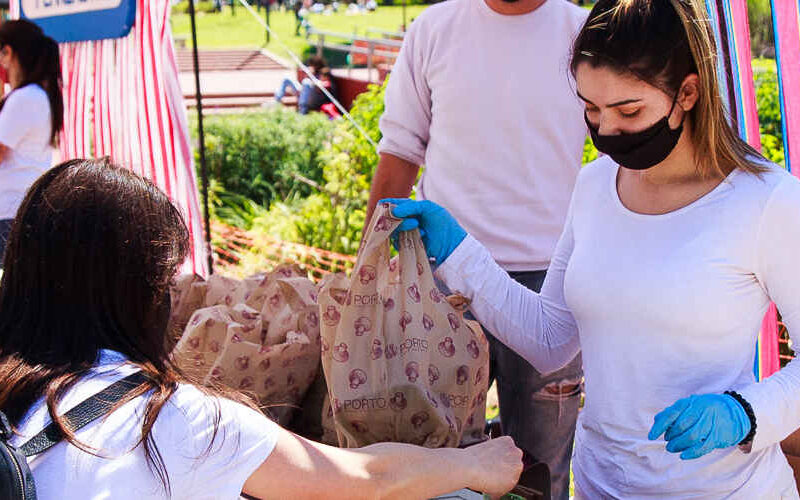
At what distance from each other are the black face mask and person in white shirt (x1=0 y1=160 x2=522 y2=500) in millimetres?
749

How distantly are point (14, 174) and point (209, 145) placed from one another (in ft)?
17.5

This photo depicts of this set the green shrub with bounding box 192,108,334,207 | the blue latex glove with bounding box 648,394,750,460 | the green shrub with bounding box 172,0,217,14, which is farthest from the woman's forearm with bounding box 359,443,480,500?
the green shrub with bounding box 172,0,217,14

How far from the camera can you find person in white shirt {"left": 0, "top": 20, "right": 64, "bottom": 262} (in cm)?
390

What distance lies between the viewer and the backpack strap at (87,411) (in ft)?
3.92

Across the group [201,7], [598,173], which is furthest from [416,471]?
[201,7]

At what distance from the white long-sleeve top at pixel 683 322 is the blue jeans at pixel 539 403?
0.57 meters

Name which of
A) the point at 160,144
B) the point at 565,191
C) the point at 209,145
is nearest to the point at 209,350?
the point at 565,191

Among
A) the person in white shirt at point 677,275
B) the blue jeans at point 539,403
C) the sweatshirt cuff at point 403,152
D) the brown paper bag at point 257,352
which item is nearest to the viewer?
the person in white shirt at point 677,275

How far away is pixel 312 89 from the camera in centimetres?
1360

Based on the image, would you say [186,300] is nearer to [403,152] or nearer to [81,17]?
[403,152]

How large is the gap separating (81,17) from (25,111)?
2.40 ft

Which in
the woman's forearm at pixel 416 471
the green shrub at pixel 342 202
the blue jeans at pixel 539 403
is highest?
the woman's forearm at pixel 416 471

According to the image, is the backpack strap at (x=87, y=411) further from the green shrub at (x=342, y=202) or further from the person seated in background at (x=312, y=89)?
the person seated in background at (x=312, y=89)

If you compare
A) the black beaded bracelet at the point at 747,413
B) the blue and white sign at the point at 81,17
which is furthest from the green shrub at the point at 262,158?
the black beaded bracelet at the point at 747,413
